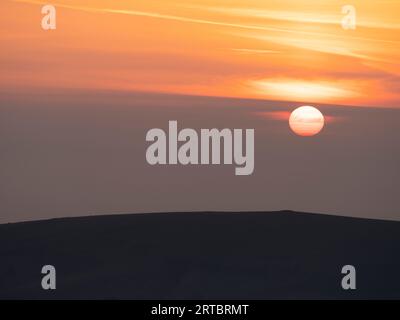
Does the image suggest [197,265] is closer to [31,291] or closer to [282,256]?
[282,256]

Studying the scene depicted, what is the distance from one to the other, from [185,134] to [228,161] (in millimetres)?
570

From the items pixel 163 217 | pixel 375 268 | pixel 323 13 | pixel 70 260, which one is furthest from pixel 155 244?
pixel 323 13

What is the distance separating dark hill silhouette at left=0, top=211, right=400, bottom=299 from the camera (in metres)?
A: 8.63

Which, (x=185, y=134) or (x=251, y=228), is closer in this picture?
(x=185, y=134)

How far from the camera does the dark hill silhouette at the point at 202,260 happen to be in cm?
863

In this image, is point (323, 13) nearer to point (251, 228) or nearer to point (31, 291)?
point (251, 228)

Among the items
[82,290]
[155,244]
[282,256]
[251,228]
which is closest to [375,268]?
[282,256]

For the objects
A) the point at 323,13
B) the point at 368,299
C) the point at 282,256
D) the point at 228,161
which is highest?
the point at 323,13

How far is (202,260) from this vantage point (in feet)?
29.9

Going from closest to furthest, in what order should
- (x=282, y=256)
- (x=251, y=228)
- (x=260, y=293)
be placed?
(x=260, y=293), (x=282, y=256), (x=251, y=228)

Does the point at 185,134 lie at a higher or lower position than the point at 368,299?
higher

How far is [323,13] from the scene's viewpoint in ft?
28.8

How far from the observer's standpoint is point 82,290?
28.2 ft

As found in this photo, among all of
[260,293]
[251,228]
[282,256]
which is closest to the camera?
[260,293]
